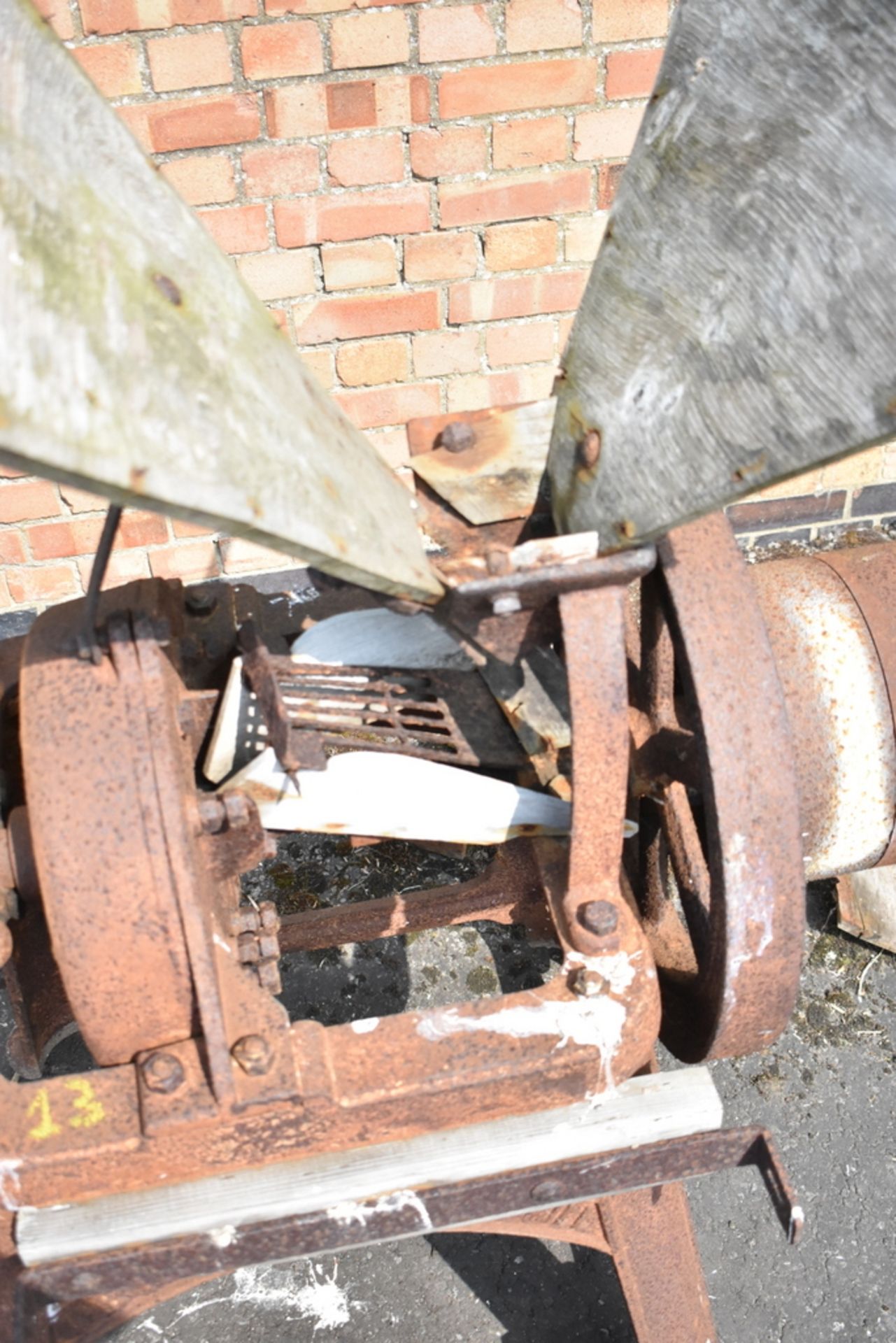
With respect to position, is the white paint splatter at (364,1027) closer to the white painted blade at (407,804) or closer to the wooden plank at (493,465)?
the white painted blade at (407,804)

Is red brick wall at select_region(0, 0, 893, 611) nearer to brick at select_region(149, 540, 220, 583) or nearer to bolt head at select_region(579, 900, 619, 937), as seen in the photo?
brick at select_region(149, 540, 220, 583)

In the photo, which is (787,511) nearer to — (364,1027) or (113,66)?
(113,66)

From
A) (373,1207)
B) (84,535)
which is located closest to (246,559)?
(84,535)

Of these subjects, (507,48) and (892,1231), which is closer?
(892,1231)

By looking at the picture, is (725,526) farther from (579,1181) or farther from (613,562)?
(579,1181)

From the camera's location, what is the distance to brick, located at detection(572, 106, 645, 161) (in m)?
2.71

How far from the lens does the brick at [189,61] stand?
2.46 m

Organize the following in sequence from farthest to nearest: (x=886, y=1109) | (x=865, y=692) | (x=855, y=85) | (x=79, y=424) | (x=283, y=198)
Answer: (x=283, y=198)
(x=886, y=1109)
(x=865, y=692)
(x=855, y=85)
(x=79, y=424)

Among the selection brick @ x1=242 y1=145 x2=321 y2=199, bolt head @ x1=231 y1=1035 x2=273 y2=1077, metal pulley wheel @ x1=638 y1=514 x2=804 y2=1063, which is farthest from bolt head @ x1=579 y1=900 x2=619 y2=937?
brick @ x1=242 y1=145 x2=321 y2=199

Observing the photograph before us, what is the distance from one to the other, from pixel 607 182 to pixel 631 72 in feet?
0.87

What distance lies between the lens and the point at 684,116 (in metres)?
1.10

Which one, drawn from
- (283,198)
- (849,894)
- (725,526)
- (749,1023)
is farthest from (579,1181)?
(283,198)

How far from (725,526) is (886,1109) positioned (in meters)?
1.54

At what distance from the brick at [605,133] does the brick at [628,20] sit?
0.54 ft
